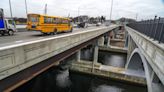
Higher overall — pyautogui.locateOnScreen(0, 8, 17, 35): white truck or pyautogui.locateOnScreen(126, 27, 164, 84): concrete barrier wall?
pyautogui.locateOnScreen(0, 8, 17, 35): white truck

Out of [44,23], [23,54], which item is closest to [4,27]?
[44,23]

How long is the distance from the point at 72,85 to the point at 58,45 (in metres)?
→ 15.0

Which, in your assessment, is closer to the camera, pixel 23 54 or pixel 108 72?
pixel 23 54

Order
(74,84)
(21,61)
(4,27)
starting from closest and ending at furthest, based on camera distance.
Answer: (21,61), (4,27), (74,84)

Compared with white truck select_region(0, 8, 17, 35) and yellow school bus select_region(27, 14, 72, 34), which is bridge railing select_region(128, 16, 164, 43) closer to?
yellow school bus select_region(27, 14, 72, 34)

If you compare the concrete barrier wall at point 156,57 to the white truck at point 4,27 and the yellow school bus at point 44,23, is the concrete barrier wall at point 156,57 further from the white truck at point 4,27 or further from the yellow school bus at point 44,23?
the white truck at point 4,27

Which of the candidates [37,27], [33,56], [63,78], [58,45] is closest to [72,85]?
[63,78]

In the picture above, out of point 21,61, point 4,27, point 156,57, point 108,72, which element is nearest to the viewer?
point 21,61

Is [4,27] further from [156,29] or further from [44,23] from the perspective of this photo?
[156,29]

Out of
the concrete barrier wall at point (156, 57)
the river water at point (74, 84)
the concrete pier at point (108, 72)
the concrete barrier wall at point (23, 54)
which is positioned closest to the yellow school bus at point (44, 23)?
the concrete barrier wall at point (23, 54)

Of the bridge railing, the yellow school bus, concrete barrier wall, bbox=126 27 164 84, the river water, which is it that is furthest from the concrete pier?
concrete barrier wall, bbox=126 27 164 84

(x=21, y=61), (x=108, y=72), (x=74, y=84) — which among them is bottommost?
(x=74, y=84)

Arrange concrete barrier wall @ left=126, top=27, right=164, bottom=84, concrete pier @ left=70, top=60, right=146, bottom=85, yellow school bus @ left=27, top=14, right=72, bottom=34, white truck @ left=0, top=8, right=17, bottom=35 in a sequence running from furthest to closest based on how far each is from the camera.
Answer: concrete pier @ left=70, top=60, right=146, bottom=85 → white truck @ left=0, top=8, right=17, bottom=35 → yellow school bus @ left=27, top=14, right=72, bottom=34 → concrete barrier wall @ left=126, top=27, right=164, bottom=84

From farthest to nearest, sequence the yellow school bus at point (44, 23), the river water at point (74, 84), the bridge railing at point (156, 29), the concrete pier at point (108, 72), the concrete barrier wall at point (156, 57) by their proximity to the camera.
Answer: the concrete pier at point (108, 72) < the river water at point (74, 84) < the yellow school bus at point (44, 23) < the bridge railing at point (156, 29) < the concrete barrier wall at point (156, 57)
